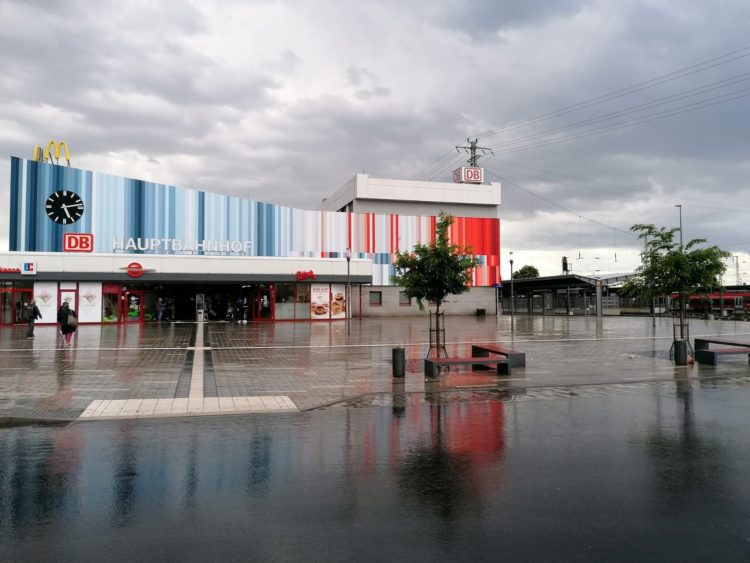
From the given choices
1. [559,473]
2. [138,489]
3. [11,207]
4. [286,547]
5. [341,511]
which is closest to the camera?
[286,547]

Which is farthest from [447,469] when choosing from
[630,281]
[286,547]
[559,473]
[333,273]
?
[333,273]

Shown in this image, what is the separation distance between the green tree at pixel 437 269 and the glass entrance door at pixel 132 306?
2848cm

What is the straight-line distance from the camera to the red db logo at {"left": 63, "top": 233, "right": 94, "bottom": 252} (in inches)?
1565

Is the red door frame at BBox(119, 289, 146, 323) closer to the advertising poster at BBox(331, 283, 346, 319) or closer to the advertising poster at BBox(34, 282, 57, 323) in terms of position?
the advertising poster at BBox(34, 282, 57, 323)

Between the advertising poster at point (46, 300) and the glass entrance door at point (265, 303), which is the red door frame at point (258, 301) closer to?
the glass entrance door at point (265, 303)

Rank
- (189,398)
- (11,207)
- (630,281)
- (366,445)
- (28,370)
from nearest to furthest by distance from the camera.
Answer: (366,445), (189,398), (28,370), (630,281), (11,207)

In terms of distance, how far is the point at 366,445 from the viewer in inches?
298

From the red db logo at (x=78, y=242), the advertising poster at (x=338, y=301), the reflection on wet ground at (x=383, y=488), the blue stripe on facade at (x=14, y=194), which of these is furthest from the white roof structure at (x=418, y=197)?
the reflection on wet ground at (x=383, y=488)

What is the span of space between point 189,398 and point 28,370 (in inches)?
270

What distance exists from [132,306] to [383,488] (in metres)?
37.2

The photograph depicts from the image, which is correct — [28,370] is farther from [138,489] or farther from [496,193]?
[496,193]

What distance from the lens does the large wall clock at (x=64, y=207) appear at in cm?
3938

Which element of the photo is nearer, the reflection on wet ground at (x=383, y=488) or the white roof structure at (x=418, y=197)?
the reflection on wet ground at (x=383, y=488)

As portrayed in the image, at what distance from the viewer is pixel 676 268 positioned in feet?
56.9
